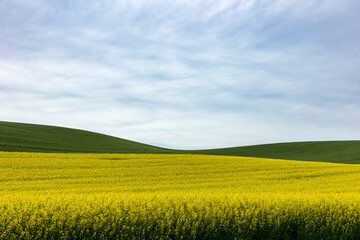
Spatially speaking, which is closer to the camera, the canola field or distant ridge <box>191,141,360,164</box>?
the canola field

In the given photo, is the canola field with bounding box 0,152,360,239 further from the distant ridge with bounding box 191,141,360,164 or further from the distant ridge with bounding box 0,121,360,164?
the distant ridge with bounding box 191,141,360,164

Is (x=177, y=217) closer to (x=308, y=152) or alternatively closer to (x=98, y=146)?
(x=98, y=146)

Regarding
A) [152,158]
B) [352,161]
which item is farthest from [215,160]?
[352,161]

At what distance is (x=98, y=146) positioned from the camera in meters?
36.6

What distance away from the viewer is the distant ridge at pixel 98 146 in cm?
3056

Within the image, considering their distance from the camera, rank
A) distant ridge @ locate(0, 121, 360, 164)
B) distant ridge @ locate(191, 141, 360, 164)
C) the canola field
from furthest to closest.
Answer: distant ridge @ locate(191, 141, 360, 164), distant ridge @ locate(0, 121, 360, 164), the canola field

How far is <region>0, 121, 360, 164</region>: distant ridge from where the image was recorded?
100 feet

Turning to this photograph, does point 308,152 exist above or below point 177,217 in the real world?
above

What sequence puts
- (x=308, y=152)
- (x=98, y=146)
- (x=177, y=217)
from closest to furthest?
(x=177, y=217)
(x=98, y=146)
(x=308, y=152)

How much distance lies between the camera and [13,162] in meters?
18.9

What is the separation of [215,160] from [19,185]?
45.9ft

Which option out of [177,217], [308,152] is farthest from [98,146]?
[308,152]

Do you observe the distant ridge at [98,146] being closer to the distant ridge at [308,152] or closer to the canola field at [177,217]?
the distant ridge at [308,152]

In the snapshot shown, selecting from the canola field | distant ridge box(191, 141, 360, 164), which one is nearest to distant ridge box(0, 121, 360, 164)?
distant ridge box(191, 141, 360, 164)
